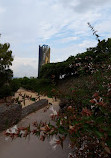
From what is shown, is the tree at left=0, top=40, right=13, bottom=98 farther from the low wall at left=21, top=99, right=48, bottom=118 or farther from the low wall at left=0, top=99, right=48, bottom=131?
the low wall at left=0, top=99, right=48, bottom=131

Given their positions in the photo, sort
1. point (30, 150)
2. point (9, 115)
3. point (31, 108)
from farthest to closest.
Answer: point (31, 108) → point (9, 115) → point (30, 150)

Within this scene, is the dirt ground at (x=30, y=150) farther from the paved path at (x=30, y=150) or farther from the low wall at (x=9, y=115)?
the low wall at (x=9, y=115)

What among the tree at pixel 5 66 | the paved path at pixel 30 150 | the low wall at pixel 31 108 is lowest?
the paved path at pixel 30 150

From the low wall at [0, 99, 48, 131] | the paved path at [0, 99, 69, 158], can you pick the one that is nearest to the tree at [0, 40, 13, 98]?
the low wall at [0, 99, 48, 131]

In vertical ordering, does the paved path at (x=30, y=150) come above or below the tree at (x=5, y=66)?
below

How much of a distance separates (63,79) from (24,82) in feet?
10.4

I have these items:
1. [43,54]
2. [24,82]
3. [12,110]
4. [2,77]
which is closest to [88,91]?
[12,110]

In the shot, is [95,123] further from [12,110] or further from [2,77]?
[2,77]

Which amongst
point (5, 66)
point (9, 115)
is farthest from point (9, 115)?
point (5, 66)

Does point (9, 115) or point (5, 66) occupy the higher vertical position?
point (5, 66)

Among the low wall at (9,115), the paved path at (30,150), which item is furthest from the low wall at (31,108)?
the paved path at (30,150)

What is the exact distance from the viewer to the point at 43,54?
69.7 ft

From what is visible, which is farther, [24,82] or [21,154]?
[24,82]

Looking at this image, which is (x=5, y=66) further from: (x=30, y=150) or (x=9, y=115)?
(x=30, y=150)
